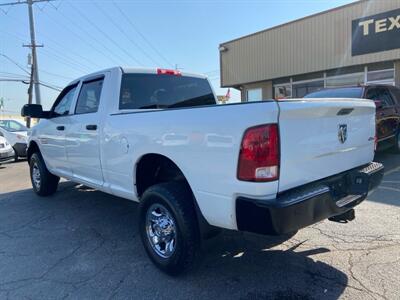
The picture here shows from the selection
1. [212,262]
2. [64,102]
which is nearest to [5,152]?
[64,102]

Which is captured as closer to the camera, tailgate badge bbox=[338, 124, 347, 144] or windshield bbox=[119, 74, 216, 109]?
tailgate badge bbox=[338, 124, 347, 144]

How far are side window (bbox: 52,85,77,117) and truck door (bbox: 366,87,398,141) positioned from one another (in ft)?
19.4

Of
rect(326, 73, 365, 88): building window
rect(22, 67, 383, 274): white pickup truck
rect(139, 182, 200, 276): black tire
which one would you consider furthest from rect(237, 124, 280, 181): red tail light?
rect(326, 73, 365, 88): building window

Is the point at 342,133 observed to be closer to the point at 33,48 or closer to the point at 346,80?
the point at 346,80

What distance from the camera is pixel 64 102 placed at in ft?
17.7

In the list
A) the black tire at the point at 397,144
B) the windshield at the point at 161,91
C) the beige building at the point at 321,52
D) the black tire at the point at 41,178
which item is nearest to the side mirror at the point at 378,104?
the black tire at the point at 397,144

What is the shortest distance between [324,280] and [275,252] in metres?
0.68

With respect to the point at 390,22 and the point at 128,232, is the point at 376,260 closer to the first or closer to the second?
the point at 128,232

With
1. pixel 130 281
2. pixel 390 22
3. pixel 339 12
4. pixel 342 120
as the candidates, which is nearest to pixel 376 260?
pixel 342 120

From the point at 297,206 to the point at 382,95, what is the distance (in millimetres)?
6837

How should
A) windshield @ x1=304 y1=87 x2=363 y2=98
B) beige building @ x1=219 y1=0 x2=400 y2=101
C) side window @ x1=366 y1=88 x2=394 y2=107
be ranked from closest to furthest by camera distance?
windshield @ x1=304 y1=87 x2=363 y2=98 → side window @ x1=366 y1=88 x2=394 y2=107 → beige building @ x1=219 y1=0 x2=400 y2=101

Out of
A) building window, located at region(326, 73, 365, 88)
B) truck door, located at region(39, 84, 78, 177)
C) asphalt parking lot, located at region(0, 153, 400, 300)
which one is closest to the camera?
asphalt parking lot, located at region(0, 153, 400, 300)

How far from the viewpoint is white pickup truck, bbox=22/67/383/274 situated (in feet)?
7.96

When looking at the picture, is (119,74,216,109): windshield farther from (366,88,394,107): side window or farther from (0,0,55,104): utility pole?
(0,0,55,104): utility pole
